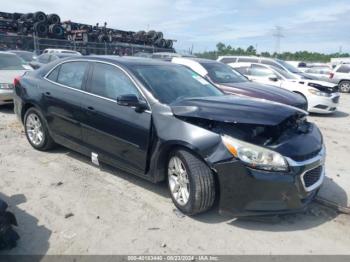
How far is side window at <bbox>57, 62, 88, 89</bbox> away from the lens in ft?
16.7

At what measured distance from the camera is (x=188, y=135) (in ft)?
12.2

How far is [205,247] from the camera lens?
3.33 meters

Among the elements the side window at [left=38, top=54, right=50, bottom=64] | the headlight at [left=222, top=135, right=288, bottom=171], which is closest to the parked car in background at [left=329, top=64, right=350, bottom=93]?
the side window at [left=38, top=54, right=50, bottom=64]

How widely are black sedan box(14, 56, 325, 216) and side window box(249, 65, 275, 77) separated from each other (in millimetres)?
7625

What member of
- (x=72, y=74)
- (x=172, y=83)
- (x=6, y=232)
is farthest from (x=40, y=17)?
(x=6, y=232)

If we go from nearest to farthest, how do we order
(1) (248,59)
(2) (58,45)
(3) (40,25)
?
(1) (248,59), (2) (58,45), (3) (40,25)

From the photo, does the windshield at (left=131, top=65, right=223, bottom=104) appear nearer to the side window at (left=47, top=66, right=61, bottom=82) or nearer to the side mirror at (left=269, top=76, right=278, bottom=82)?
the side window at (left=47, top=66, right=61, bottom=82)

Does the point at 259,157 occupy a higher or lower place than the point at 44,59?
higher

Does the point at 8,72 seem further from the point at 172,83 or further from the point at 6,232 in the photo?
the point at 6,232

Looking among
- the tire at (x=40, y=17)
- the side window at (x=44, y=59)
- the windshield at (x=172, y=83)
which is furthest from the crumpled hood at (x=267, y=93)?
the tire at (x=40, y=17)

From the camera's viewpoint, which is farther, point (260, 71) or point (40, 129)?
point (260, 71)

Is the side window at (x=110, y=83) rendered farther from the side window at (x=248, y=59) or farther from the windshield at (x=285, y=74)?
the side window at (x=248, y=59)

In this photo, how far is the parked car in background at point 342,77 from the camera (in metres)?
19.4

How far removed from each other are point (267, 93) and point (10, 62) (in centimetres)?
A: 701
